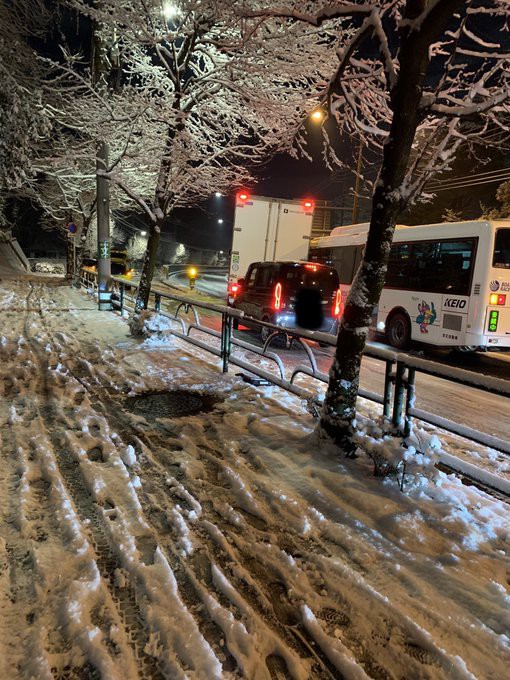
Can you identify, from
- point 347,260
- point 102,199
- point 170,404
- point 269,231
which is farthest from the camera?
point 347,260

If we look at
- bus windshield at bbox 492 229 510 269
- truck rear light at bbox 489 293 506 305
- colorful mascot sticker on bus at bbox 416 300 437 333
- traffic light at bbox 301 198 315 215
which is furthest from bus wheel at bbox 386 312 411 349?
traffic light at bbox 301 198 315 215

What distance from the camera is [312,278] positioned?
1140 cm

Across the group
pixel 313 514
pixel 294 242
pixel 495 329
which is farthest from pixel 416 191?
pixel 294 242

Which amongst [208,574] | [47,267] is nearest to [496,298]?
[208,574]

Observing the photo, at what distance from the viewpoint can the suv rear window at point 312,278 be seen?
37.2 feet

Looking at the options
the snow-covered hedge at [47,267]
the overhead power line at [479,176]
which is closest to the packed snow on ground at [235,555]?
the overhead power line at [479,176]

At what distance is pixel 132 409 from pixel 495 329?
9.40m

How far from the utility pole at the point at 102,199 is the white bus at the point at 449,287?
7.86m

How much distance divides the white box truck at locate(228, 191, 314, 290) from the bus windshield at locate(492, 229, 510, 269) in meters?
6.46

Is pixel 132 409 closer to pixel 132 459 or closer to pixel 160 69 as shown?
pixel 132 459

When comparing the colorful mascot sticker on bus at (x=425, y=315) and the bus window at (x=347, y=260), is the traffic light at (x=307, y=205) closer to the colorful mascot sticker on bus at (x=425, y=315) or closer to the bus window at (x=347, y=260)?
the bus window at (x=347, y=260)

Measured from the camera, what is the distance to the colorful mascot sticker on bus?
41.2 feet

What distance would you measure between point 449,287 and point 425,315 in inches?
41.0

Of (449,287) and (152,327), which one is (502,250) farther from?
(152,327)
